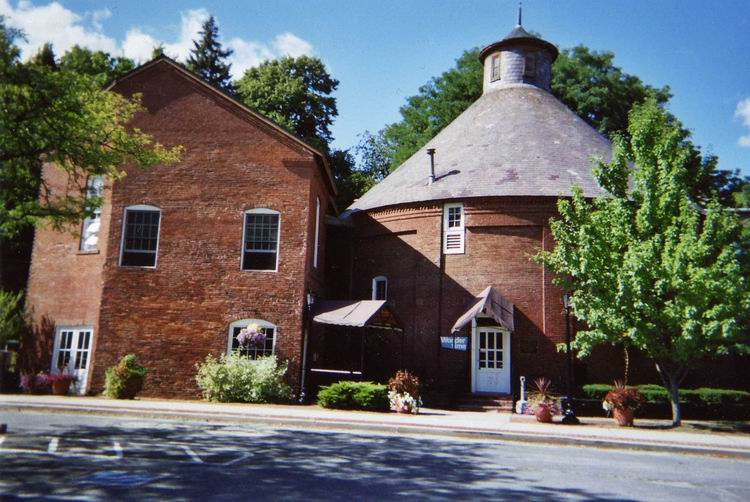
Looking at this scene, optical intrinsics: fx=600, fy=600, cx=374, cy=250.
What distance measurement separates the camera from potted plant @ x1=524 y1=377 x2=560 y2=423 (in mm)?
15297

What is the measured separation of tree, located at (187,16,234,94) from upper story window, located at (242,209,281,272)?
29145 millimetres

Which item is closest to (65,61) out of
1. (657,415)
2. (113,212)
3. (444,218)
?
(113,212)

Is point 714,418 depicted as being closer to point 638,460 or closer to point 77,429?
point 638,460

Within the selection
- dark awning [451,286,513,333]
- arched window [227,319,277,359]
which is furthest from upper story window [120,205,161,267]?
dark awning [451,286,513,333]

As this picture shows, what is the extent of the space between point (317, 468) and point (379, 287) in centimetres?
1522

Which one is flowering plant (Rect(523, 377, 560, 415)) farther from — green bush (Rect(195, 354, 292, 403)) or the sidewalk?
green bush (Rect(195, 354, 292, 403))

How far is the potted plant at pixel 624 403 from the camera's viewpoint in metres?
15.8

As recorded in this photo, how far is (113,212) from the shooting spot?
761 inches

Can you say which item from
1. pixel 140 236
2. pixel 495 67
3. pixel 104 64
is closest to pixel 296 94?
pixel 104 64

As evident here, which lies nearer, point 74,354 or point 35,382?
point 35,382

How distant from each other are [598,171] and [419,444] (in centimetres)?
1024

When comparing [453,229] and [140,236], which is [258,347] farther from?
[453,229]

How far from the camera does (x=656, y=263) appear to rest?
15.3 metres

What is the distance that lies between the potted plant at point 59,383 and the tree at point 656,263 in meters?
14.9
